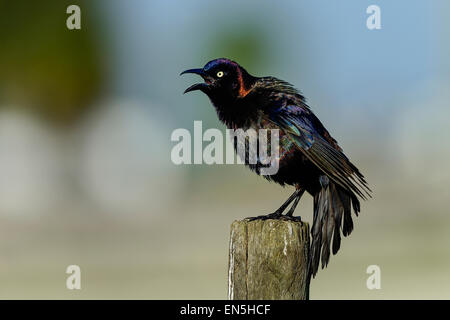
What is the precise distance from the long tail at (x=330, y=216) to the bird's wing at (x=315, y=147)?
0.56ft

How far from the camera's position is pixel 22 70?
70.7ft

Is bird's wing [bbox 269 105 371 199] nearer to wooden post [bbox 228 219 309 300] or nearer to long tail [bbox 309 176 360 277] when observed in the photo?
long tail [bbox 309 176 360 277]

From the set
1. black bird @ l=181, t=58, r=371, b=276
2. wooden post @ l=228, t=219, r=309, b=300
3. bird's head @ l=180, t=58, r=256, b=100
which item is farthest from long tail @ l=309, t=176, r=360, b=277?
bird's head @ l=180, t=58, r=256, b=100

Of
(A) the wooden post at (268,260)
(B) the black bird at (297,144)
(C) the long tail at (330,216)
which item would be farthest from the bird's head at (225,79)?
(A) the wooden post at (268,260)

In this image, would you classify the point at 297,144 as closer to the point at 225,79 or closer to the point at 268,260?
the point at 225,79

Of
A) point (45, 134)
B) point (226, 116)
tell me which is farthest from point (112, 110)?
point (226, 116)

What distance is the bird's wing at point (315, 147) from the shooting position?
498 cm

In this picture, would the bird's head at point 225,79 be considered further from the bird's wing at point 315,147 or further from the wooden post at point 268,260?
the wooden post at point 268,260

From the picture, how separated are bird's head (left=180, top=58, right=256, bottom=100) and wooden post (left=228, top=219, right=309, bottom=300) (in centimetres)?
189

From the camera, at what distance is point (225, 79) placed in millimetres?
5793

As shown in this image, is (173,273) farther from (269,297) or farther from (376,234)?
(269,297)

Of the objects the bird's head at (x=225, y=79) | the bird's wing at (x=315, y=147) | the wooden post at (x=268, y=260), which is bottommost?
the wooden post at (x=268, y=260)

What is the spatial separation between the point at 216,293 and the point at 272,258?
21.7ft

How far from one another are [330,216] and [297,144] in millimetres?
631
